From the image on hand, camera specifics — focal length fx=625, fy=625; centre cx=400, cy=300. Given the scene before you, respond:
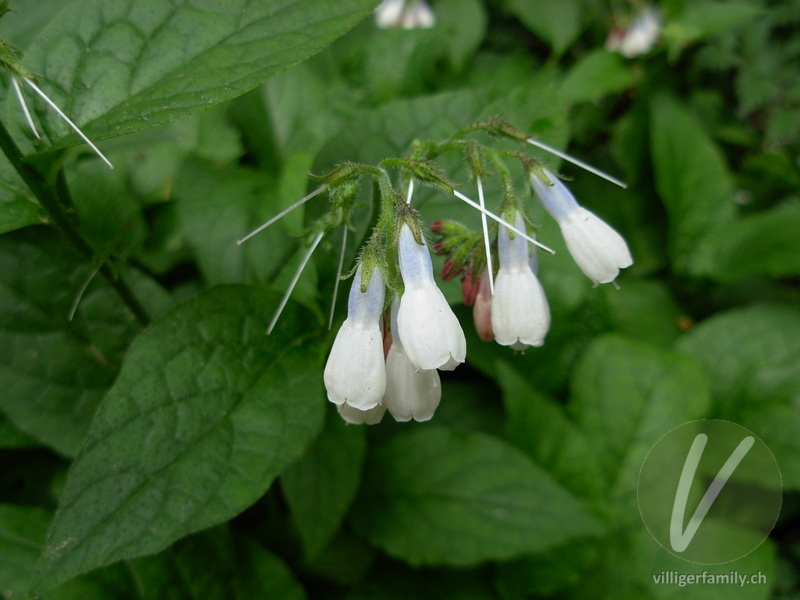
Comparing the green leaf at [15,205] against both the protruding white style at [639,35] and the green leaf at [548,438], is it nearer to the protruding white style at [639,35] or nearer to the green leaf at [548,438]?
the green leaf at [548,438]

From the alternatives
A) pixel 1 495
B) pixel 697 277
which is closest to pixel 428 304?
pixel 1 495

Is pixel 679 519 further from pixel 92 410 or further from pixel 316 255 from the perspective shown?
pixel 92 410

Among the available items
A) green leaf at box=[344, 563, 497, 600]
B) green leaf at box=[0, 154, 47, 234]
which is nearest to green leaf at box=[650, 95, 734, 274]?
green leaf at box=[344, 563, 497, 600]

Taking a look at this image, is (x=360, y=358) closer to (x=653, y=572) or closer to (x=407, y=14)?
(x=653, y=572)

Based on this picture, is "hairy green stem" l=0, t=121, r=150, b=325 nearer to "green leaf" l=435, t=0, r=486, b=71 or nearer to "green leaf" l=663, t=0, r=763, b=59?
"green leaf" l=435, t=0, r=486, b=71

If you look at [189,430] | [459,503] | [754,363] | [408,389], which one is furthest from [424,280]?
[754,363]

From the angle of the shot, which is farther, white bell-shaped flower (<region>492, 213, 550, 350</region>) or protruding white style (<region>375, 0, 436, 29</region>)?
protruding white style (<region>375, 0, 436, 29</region>)

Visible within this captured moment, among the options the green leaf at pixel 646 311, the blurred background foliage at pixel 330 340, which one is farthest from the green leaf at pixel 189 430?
the green leaf at pixel 646 311
